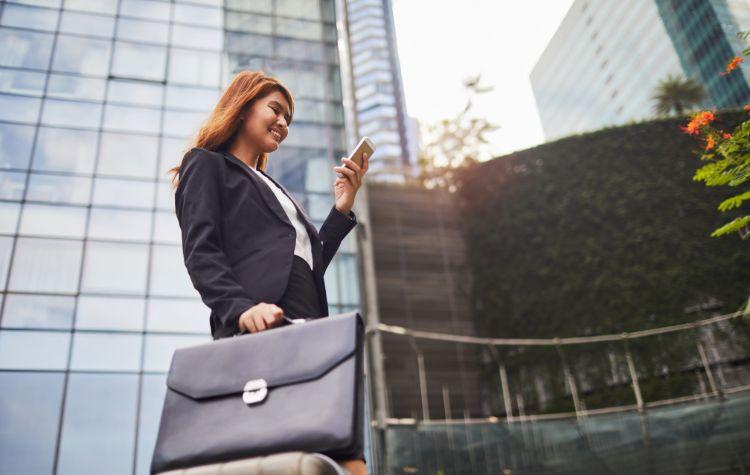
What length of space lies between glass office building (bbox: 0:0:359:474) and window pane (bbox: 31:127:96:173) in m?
0.03

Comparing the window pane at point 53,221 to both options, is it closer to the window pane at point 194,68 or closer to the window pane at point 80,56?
the window pane at point 80,56

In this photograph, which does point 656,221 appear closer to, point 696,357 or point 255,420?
point 696,357

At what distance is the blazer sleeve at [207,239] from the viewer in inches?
50.2

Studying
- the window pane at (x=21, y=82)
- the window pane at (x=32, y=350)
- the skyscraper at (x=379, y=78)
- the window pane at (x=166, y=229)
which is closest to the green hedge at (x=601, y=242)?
the window pane at (x=166, y=229)

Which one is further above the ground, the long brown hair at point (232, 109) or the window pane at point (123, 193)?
the window pane at point (123, 193)

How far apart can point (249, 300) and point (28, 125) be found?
530 inches

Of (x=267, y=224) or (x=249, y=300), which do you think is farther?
(x=267, y=224)

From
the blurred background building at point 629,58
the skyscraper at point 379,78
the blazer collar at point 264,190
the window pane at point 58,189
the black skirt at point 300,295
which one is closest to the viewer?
the black skirt at point 300,295

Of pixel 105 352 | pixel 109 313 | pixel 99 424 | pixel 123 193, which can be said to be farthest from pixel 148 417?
pixel 123 193

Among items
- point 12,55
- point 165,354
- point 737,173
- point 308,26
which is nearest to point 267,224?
point 737,173

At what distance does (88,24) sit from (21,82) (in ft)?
6.69

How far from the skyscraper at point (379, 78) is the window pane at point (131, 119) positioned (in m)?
59.8

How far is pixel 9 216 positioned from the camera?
1192 cm

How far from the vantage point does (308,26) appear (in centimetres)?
1573
